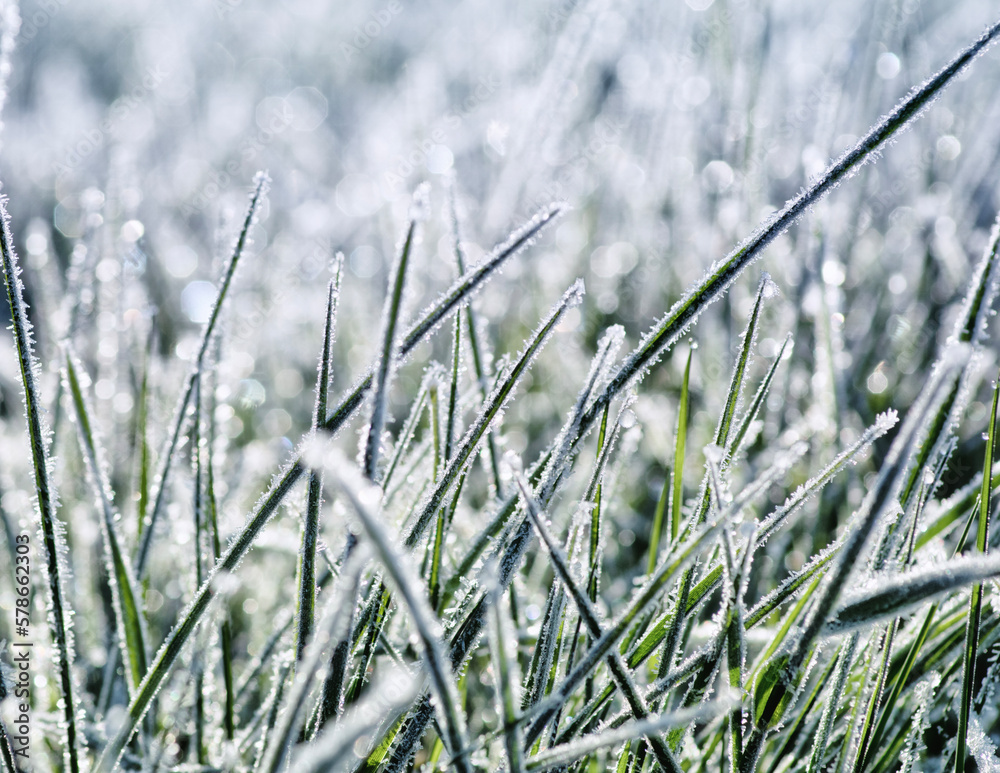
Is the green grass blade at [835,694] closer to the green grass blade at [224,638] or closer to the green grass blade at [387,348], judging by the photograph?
the green grass blade at [387,348]

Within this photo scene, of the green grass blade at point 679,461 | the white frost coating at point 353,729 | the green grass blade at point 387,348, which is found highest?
the green grass blade at point 387,348

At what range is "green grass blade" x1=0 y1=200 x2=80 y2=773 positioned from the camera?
402 millimetres

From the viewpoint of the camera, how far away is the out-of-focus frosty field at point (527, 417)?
0.38m

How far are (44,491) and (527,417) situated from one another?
822mm

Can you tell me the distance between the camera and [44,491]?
42cm

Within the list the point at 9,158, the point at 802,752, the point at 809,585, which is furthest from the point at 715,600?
the point at 9,158

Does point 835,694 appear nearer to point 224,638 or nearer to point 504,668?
point 504,668

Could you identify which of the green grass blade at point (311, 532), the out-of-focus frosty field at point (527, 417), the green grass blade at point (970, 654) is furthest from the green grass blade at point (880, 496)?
the green grass blade at point (311, 532)

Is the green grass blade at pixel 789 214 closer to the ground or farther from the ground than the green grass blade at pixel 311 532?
farther from the ground

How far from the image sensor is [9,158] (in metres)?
2.07

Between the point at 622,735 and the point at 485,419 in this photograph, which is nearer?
the point at 622,735

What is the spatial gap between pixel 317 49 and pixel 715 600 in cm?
288

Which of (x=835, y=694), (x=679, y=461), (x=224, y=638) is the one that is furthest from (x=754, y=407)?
(x=224, y=638)

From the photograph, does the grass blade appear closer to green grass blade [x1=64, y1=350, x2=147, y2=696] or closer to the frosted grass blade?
the frosted grass blade
